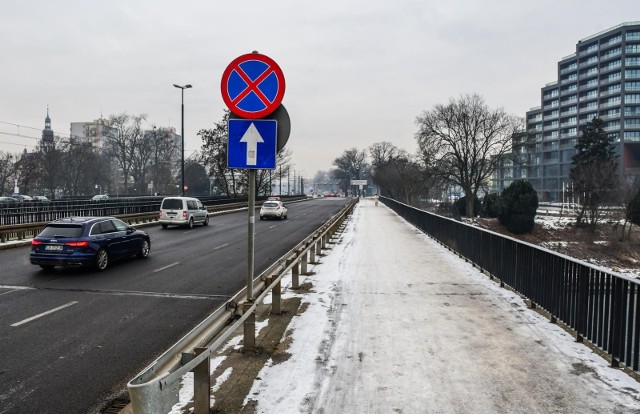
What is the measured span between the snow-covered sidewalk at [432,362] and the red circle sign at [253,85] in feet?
9.33

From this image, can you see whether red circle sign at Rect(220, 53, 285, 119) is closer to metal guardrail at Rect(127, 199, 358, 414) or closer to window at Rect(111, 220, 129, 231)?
metal guardrail at Rect(127, 199, 358, 414)

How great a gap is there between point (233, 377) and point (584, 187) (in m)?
50.9

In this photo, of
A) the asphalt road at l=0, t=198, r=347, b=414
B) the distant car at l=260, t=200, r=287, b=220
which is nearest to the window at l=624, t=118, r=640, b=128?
the distant car at l=260, t=200, r=287, b=220

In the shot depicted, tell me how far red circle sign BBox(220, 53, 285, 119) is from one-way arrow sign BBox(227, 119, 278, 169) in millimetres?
135

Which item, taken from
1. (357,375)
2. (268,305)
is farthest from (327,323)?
(357,375)

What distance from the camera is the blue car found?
1159 centimetres

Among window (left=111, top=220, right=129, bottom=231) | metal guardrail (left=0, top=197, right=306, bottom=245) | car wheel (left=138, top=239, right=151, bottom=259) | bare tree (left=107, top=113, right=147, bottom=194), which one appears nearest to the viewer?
window (left=111, top=220, right=129, bottom=231)

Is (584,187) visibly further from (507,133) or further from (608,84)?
(608,84)

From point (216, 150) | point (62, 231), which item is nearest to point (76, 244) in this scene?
point (62, 231)

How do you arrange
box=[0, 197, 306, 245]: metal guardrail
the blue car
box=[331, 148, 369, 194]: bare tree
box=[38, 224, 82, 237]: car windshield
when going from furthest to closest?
box=[331, 148, 369, 194]: bare tree
box=[0, 197, 306, 245]: metal guardrail
box=[38, 224, 82, 237]: car windshield
the blue car

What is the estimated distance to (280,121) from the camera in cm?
559

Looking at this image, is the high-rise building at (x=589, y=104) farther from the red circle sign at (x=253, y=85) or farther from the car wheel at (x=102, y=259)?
the red circle sign at (x=253, y=85)

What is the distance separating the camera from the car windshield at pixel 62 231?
1178 centimetres

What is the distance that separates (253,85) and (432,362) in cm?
368
